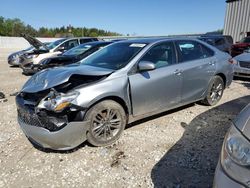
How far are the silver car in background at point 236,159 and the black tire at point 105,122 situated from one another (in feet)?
5.75

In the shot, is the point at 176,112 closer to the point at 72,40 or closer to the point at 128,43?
the point at 128,43

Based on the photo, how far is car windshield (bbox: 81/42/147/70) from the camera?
11.6 ft

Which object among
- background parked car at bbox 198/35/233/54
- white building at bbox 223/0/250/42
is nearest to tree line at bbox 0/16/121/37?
white building at bbox 223/0/250/42

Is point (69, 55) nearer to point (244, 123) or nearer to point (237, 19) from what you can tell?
point (244, 123)

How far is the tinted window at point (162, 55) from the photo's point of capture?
3.71m

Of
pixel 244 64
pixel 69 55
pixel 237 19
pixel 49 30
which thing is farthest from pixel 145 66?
pixel 49 30

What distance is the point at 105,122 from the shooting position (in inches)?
126

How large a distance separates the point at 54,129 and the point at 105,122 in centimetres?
72

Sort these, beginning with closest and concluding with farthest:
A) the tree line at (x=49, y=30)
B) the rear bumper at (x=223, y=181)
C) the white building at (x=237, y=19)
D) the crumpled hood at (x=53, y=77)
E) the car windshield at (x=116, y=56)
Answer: the rear bumper at (x=223, y=181)
the crumpled hood at (x=53, y=77)
the car windshield at (x=116, y=56)
the white building at (x=237, y=19)
the tree line at (x=49, y=30)

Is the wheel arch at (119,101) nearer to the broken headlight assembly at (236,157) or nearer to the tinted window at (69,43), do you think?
the broken headlight assembly at (236,157)

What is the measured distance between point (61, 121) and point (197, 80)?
107 inches

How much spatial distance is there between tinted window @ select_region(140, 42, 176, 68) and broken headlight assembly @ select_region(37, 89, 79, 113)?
1400mm

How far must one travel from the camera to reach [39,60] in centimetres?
895

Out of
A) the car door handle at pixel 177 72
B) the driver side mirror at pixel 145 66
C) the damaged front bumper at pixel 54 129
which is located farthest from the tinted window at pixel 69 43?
the damaged front bumper at pixel 54 129
